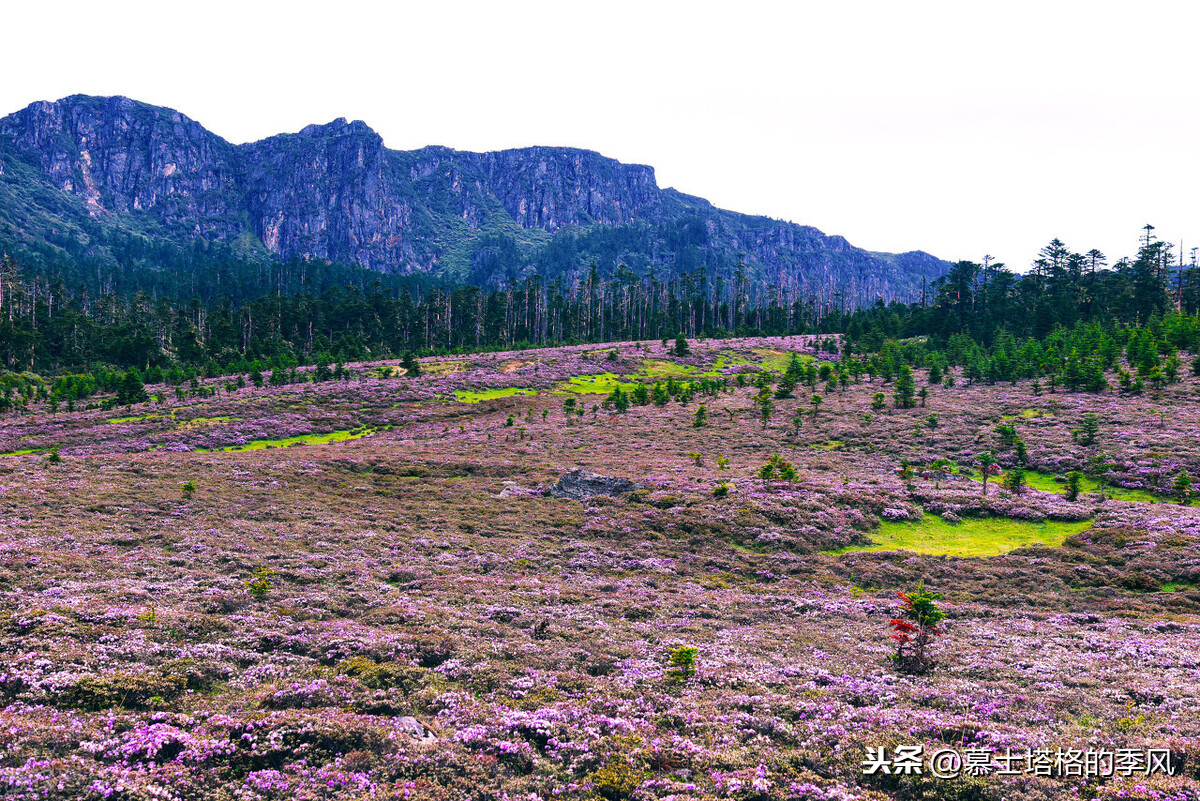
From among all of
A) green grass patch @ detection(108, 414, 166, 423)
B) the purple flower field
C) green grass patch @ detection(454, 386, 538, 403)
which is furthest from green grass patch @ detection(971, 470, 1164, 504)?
green grass patch @ detection(108, 414, 166, 423)

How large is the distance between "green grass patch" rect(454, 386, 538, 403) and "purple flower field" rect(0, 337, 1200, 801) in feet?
107

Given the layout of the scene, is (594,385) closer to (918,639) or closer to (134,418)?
(134,418)

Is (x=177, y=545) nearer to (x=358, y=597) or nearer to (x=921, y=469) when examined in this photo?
(x=358, y=597)

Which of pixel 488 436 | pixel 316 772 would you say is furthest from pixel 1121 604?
pixel 488 436

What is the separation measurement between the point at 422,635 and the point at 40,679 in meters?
7.66

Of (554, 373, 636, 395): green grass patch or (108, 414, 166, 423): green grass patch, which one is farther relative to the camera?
(554, 373, 636, 395): green grass patch

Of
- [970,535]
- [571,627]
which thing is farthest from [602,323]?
[571,627]

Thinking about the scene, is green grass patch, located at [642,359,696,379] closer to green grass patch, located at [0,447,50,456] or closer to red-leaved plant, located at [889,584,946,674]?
green grass patch, located at [0,447,50,456]

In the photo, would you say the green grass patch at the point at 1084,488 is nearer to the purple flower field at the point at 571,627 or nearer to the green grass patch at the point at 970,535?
the purple flower field at the point at 571,627

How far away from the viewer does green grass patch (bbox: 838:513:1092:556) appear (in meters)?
27.7

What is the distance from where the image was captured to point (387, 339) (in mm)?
136625

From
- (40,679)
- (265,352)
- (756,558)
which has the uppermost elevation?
(265,352)

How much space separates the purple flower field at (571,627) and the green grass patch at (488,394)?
1289 inches

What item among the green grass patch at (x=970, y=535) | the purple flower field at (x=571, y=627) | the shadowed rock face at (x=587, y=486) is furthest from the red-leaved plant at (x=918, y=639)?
the shadowed rock face at (x=587, y=486)
